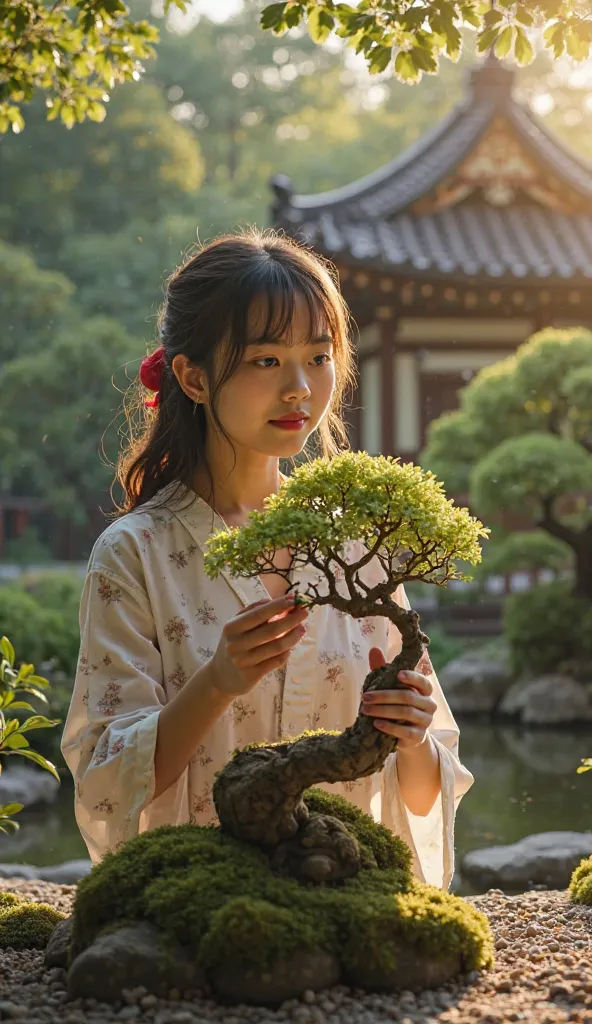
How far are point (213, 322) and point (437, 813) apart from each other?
1040mm

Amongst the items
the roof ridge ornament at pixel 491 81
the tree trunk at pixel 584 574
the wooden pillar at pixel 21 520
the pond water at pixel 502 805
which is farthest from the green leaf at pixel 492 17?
the wooden pillar at pixel 21 520

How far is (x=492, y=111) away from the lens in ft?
44.7

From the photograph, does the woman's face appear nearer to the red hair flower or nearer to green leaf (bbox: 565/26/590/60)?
the red hair flower

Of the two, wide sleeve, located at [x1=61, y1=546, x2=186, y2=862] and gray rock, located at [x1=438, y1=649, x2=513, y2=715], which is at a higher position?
gray rock, located at [x1=438, y1=649, x2=513, y2=715]

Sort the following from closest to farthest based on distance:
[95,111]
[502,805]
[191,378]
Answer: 1. [191,378]
2. [95,111]
3. [502,805]

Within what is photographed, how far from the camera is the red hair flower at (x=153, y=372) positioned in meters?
2.64

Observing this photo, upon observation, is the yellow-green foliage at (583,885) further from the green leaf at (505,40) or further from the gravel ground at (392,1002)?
the green leaf at (505,40)

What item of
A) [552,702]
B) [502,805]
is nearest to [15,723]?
[502,805]

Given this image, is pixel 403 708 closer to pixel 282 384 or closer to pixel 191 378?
pixel 282 384

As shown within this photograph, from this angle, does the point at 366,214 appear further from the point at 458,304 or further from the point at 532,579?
the point at 532,579

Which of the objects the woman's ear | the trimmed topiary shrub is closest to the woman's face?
the woman's ear

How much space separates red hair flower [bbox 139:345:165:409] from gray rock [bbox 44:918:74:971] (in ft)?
3.61

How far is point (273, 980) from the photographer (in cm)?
171

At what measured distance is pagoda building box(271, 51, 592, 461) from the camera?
12.5m
